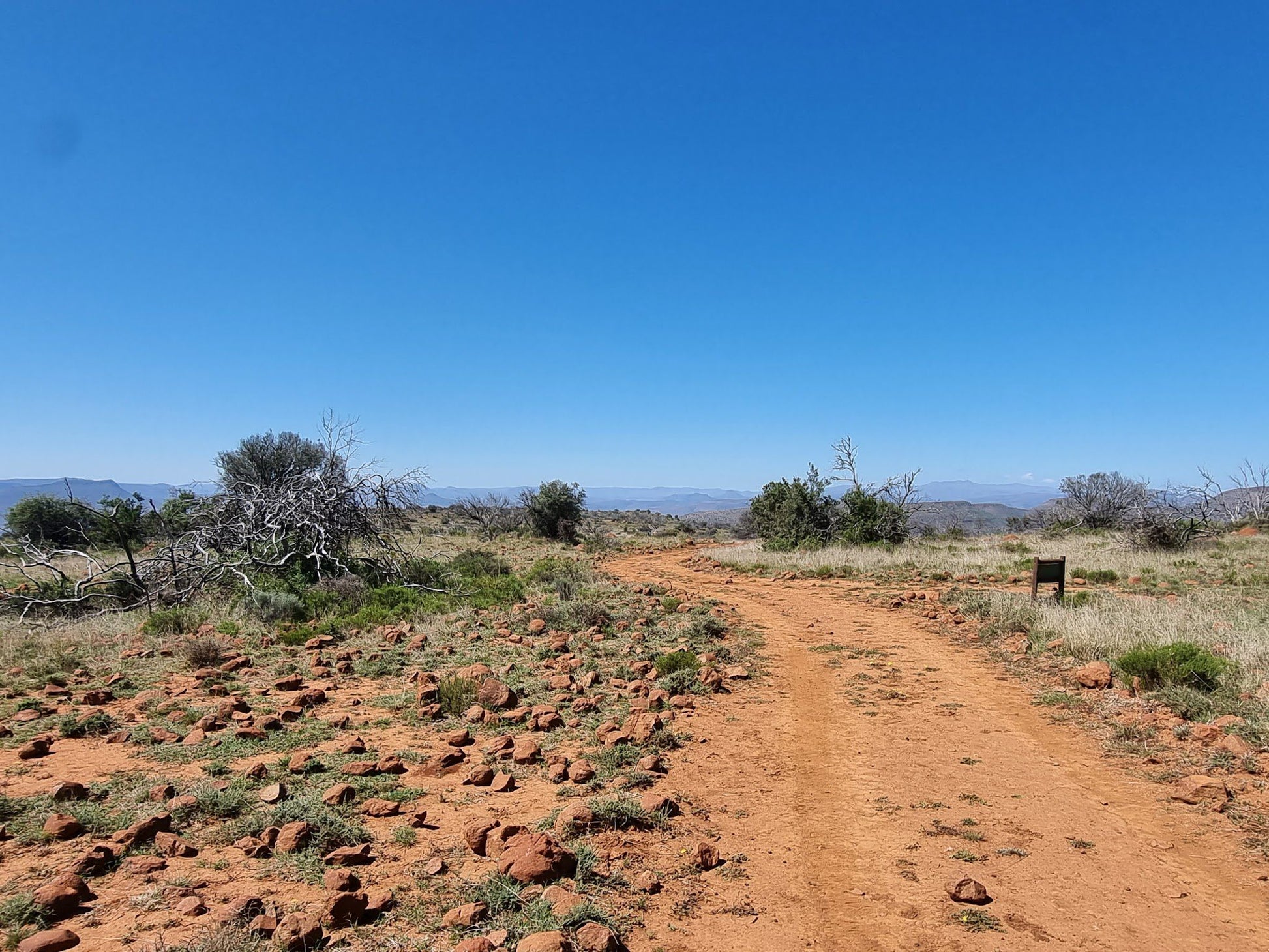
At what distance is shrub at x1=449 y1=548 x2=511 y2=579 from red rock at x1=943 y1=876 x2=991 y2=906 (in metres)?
13.6

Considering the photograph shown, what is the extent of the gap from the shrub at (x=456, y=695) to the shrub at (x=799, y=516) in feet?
68.8

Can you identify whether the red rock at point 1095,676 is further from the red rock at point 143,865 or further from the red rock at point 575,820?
the red rock at point 143,865

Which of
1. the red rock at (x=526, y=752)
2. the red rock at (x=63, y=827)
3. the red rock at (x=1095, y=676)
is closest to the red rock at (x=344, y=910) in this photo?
the red rock at (x=63, y=827)

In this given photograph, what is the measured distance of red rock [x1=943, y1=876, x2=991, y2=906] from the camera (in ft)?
13.2

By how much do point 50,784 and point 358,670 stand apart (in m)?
4.03

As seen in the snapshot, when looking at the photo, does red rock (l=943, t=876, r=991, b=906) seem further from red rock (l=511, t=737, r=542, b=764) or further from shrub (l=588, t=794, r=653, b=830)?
red rock (l=511, t=737, r=542, b=764)

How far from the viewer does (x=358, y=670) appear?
9234mm

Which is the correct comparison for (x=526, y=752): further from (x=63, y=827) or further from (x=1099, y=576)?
(x=1099, y=576)

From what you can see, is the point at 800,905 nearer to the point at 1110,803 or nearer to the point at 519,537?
the point at 1110,803

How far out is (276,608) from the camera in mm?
12016

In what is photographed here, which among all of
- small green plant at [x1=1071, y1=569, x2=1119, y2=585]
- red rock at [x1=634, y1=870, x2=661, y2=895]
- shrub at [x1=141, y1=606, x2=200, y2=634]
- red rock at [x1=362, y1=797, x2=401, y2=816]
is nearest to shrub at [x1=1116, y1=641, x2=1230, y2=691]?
red rock at [x1=634, y1=870, x2=661, y2=895]

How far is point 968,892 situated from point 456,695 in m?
5.53

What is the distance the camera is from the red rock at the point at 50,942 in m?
3.22

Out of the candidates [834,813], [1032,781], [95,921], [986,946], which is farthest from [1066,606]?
[95,921]
